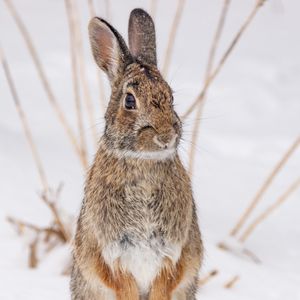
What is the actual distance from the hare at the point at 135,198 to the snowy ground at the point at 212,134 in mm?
789

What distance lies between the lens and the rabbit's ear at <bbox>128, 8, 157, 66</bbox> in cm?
376

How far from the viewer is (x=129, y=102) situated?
3.41 meters

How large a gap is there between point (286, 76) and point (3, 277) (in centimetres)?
385

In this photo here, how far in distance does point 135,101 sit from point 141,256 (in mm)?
586

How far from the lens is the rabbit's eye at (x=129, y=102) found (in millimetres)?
3393

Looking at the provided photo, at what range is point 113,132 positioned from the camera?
136 inches

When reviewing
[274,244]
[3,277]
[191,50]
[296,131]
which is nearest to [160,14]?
[191,50]

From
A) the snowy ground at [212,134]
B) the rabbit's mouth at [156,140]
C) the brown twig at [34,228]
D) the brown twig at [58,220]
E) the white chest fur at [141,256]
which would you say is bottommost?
the snowy ground at [212,134]

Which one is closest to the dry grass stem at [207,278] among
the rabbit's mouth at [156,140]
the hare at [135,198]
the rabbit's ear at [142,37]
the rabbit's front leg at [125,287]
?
the hare at [135,198]

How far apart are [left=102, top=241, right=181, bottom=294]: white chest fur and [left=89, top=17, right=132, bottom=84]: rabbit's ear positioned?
0.61 metres

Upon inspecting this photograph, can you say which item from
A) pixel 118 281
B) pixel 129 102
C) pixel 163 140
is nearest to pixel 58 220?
pixel 118 281

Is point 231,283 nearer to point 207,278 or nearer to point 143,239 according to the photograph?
point 207,278

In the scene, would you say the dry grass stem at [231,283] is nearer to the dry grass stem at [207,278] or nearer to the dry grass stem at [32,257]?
the dry grass stem at [207,278]

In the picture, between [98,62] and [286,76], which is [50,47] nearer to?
[286,76]
